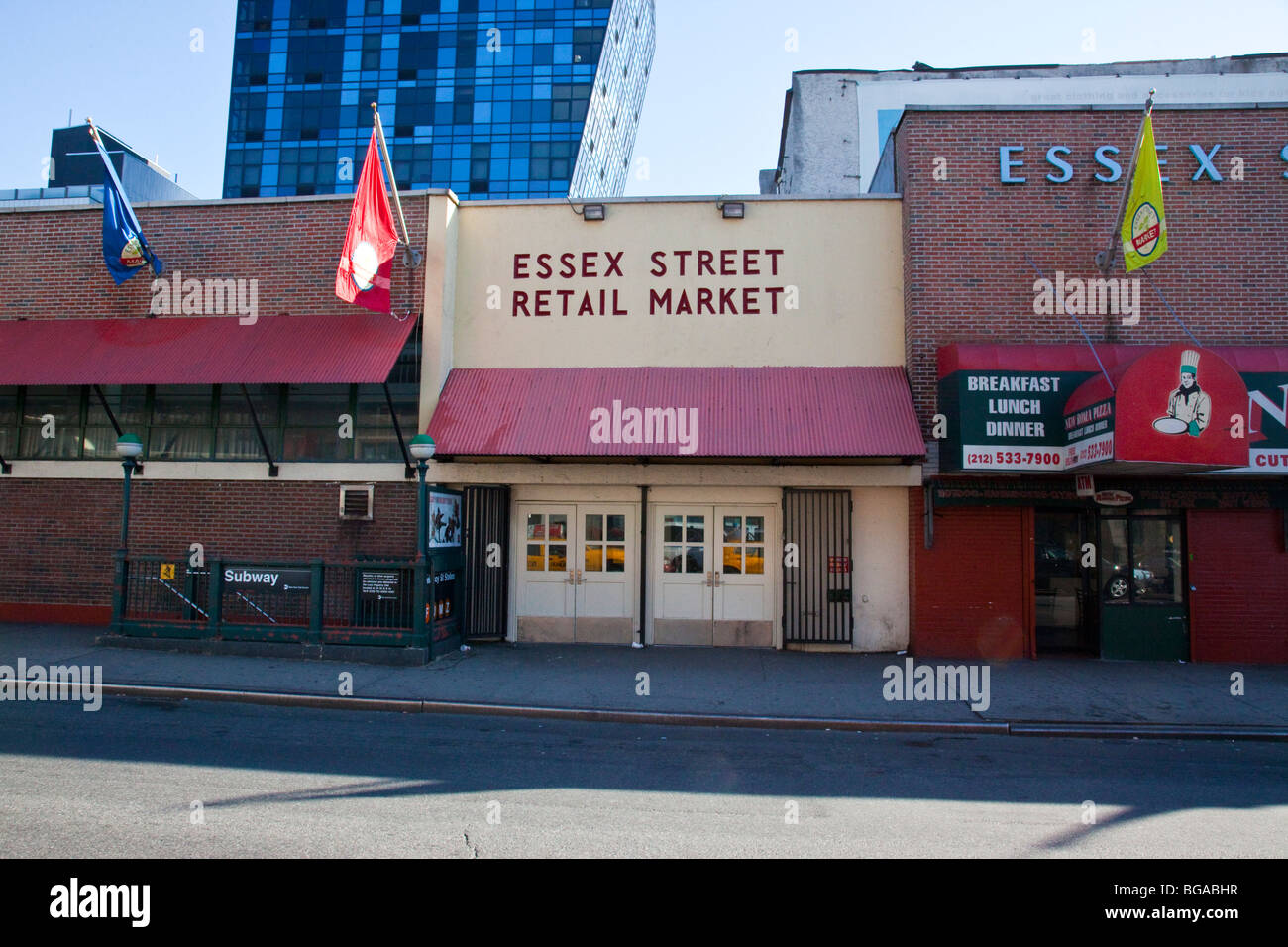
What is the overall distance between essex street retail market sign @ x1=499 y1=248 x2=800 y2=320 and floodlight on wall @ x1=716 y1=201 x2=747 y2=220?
1.86ft

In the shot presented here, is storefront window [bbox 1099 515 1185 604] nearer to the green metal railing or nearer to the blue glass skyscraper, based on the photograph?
the green metal railing

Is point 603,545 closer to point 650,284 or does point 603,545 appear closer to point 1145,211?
point 650,284

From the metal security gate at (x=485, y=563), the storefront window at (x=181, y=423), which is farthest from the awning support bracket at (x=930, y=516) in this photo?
the storefront window at (x=181, y=423)

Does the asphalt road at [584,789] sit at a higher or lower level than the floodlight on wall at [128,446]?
lower

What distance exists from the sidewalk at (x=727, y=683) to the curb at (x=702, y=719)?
0.09m

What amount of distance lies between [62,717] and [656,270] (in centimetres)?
1012

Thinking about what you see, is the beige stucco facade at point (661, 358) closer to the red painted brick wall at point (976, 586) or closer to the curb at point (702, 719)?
the red painted brick wall at point (976, 586)

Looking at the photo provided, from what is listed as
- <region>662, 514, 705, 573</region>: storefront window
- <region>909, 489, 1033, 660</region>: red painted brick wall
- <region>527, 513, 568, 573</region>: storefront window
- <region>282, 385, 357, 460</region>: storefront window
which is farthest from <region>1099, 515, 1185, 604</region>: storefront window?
<region>282, 385, 357, 460</region>: storefront window

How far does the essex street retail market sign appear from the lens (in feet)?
44.6

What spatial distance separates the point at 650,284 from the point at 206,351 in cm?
723

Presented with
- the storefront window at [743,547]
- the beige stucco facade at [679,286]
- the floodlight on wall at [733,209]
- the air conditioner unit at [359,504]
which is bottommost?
the storefront window at [743,547]

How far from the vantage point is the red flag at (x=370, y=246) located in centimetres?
1183

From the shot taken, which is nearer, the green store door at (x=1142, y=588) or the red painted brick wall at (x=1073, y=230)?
the green store door at (x=1142, y=588)

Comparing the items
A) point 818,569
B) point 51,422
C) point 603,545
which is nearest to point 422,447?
point 603,545
